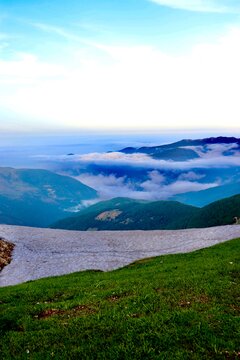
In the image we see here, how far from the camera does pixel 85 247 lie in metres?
76.2

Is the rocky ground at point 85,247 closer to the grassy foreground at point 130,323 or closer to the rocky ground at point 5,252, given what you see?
the rocky ground at point 5,252

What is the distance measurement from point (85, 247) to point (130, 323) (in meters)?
59.5

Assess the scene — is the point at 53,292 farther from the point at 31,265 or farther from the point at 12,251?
the point at 12,251

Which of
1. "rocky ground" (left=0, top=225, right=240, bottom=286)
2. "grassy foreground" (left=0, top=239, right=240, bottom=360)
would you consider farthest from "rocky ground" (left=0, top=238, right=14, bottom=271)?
"grassy foreground" (left=0, top=239, right=240, bottom=360)

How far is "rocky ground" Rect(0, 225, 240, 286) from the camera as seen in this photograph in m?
60.6

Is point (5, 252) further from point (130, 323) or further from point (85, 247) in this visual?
point (130, 323)

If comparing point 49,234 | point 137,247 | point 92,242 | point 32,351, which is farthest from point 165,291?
point 49,234

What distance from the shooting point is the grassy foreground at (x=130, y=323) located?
15063 mm

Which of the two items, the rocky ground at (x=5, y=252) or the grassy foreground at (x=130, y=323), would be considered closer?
the grassy foreground at (x=130, y=323)

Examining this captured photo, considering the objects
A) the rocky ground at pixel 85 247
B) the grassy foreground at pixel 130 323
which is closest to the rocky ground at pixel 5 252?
the rocky ground at pixel 85 247

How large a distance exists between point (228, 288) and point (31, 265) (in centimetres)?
4592

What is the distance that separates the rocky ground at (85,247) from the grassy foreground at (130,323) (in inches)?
1349

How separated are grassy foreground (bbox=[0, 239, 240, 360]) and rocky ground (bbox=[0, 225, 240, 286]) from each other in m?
34.3

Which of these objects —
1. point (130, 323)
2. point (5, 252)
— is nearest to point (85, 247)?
point (5, 252)
